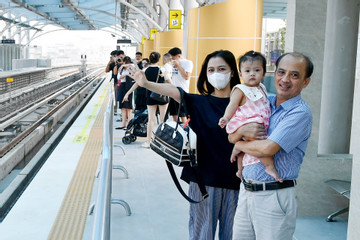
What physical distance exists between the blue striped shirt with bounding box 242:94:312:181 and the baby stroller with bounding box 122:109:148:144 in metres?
7.09

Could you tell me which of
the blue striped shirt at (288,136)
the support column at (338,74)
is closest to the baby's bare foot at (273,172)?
the blue striped shirt at (288,136)

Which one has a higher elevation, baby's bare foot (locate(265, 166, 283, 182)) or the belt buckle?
baby's bare foot (locate(265, 166, 283, 182))

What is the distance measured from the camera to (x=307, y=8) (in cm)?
520

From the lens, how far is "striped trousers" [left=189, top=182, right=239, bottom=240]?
3385mm

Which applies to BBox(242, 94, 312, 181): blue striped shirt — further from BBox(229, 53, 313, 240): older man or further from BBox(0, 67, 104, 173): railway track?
BBox(0, 67, 104, 173): railway track

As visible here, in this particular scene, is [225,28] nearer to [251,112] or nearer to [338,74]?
[338,74]

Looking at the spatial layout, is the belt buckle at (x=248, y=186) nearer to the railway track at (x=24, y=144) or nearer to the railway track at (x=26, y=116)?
the railway track at (x=24, y=144)

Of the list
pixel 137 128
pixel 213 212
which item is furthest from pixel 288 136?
pixel 137 128

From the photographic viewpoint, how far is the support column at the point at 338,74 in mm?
6125

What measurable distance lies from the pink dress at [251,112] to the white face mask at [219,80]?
1.28 feet

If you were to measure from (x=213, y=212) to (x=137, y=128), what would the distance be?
21.3 ft

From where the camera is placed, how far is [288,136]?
2.57m

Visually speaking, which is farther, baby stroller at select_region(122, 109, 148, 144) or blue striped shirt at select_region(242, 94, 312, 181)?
baby stroller at select_region(122, 109, 148, 144)

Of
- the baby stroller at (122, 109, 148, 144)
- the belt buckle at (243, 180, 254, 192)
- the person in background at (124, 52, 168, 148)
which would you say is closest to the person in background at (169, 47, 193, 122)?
the person in background at (124, 52, 168, 148)
